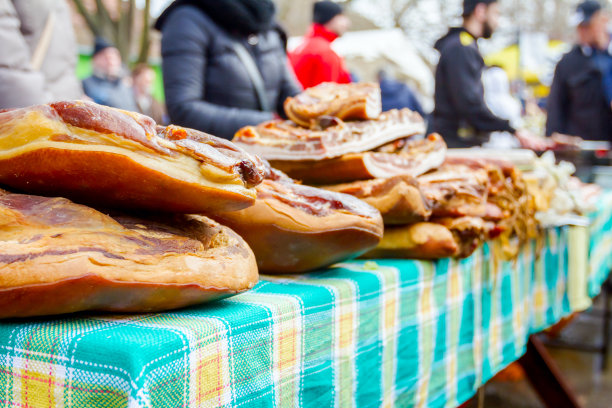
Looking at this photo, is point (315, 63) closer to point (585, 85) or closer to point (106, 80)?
point (106, 80)

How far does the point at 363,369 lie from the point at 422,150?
671 millimetres

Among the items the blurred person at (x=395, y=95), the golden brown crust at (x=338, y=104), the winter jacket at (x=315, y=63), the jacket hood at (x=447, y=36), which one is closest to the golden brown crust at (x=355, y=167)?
the golden brown crust at (x=338, y=104)

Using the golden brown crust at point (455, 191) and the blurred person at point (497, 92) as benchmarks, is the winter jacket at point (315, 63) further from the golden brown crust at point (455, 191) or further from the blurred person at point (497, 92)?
the blurred person at point (497, 92)

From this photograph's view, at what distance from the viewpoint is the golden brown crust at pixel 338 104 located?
5.00 feet

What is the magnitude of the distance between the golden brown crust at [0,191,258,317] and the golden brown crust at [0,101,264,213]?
3cm

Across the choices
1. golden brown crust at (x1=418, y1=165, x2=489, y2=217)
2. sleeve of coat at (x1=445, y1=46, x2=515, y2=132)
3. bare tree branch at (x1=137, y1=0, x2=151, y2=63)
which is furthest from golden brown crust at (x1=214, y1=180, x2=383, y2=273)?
bare tree branch at (x1=137, y1=0, x2=151, y2=63)

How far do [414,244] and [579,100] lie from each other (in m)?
4.72

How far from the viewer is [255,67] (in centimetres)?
258

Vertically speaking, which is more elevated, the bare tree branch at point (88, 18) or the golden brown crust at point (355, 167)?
the bare tree branch at point (88, 18)

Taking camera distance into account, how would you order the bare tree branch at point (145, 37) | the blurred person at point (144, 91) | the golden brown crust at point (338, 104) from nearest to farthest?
the golden brown crust at point (338, 104), the blurred person at point (144, 91), the bare tree branch at point (145, 37)

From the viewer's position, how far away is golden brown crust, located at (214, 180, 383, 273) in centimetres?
111

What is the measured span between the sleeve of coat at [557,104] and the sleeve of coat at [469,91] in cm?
211

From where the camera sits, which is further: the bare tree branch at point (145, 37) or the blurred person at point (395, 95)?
the bare tree branch at point (145, 37)

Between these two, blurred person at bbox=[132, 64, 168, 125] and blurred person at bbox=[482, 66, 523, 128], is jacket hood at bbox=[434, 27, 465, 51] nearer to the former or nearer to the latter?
blurred person at bbox=[482, 66, 523, 128]
